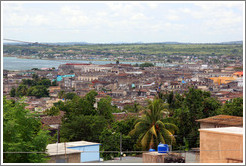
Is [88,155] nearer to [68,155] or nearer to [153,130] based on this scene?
[68,155]

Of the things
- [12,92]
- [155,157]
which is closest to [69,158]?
[155,157]

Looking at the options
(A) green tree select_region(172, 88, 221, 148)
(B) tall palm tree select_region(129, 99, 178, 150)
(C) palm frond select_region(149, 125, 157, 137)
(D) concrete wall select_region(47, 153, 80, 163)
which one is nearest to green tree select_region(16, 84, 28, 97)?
(A) green tree select_region(172, 88, 221, 148)

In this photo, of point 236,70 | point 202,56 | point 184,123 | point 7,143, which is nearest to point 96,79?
point 236,70

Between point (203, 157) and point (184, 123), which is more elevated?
point (203, 157)

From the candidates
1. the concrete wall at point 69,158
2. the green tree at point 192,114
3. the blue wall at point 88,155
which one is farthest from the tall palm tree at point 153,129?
the concrete wall at point 69,158

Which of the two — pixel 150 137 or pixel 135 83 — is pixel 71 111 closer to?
pixel 150 137

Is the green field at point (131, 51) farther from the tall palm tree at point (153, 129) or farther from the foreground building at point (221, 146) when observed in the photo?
the foreground building at point (221, 146)
